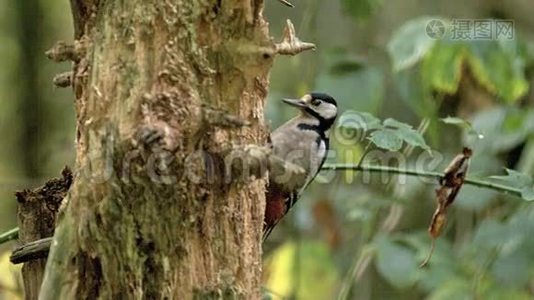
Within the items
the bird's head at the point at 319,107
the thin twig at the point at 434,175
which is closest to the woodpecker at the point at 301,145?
the bird's head at the point at 319,107

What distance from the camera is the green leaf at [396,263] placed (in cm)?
246

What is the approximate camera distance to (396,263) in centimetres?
251

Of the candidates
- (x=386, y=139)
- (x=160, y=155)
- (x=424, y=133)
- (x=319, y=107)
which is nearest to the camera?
Result: (x=160, y=155)

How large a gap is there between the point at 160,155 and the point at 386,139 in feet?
1.98

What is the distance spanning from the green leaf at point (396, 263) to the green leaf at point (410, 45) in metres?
0.52

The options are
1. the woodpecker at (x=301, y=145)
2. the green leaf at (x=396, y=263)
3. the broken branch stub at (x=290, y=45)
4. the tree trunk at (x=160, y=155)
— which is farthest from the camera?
the green leaf at (x=396, y=263)

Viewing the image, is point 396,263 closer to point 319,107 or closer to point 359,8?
point 319,107

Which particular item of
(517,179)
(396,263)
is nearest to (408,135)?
(517,179)

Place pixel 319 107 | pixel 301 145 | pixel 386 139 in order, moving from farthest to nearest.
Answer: pixel 319 107 → pixel 301 145 → pixel 386 139

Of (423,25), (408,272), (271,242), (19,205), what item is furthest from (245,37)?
(271,242)

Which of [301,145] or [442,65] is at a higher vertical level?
[442,65]

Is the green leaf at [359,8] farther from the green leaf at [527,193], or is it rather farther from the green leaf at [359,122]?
the green leaf at [527,193]

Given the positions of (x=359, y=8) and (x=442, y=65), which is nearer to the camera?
(x=359, y=8)

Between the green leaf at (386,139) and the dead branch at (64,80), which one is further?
the green leaf at (386,139)
